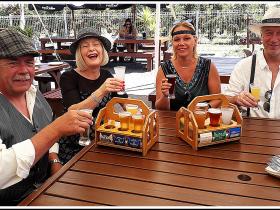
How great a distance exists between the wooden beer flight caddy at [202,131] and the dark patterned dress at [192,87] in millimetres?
923

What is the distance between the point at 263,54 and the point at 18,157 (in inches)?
86.8

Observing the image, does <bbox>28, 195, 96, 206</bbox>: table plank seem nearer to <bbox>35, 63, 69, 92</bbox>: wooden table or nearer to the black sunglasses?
the black sunglasses

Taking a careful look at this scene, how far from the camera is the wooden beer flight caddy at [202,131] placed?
5.67ft

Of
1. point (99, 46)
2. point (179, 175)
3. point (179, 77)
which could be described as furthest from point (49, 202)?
point (179, 77)

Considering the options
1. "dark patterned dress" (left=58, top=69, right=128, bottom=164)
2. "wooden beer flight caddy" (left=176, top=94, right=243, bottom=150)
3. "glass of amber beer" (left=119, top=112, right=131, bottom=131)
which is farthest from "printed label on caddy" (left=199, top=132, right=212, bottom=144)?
"dark patterned dress" (left=58, top=69, right=128, bottom=164)

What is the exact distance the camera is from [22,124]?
1.66 meters

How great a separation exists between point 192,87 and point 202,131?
119 cm

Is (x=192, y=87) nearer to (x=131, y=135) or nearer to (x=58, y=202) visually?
(x=131, y=135)

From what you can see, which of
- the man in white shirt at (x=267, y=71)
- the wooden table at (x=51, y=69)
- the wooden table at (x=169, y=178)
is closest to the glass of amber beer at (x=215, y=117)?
the wooden table at (x=169, y=178)

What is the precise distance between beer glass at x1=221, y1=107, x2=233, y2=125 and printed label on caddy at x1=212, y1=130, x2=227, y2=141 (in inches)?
3.9

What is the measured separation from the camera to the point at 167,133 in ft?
6.64

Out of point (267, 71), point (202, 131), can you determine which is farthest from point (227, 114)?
Answer: point (267, 71)

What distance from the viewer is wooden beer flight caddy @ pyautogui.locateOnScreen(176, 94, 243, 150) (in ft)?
5.67

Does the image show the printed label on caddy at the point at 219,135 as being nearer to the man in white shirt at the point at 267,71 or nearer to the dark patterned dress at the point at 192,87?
the man in white shirt at the point at 267,71
